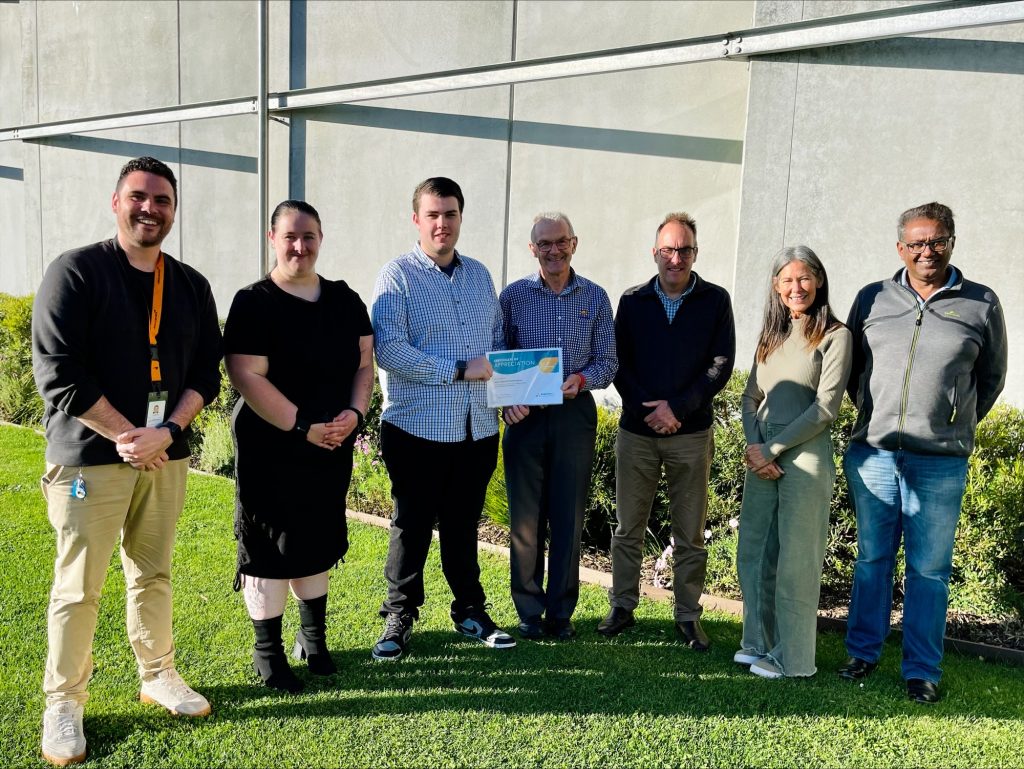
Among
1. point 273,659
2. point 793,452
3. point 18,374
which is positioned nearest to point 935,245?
point 793,452

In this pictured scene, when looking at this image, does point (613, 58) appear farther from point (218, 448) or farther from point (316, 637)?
point (316, 637)

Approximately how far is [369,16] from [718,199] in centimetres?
551

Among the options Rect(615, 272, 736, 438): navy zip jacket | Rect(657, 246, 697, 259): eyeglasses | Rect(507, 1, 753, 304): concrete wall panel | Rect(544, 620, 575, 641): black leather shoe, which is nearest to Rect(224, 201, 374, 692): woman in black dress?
Rect(544, 620, 575, 641): black leather shoe

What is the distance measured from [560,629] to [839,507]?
2.04m

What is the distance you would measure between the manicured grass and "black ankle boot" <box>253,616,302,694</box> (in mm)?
77

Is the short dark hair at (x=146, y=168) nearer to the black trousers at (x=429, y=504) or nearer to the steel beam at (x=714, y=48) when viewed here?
the black trousers at (x=429, y=504)

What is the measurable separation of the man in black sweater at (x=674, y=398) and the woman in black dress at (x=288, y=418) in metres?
1.58

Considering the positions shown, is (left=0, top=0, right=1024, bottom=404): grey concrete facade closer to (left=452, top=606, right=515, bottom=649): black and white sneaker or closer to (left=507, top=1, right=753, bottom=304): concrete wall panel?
(left=507, top=1, right=753, bottom=304): concrete wall panel

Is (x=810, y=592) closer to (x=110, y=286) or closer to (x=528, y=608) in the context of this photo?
(x=528, y=608)

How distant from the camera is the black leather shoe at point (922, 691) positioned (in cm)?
402

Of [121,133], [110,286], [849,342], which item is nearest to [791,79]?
[849,342]

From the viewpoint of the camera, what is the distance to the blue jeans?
4062mm

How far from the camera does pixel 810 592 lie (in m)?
4.21

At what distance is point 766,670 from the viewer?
425 centimetres
